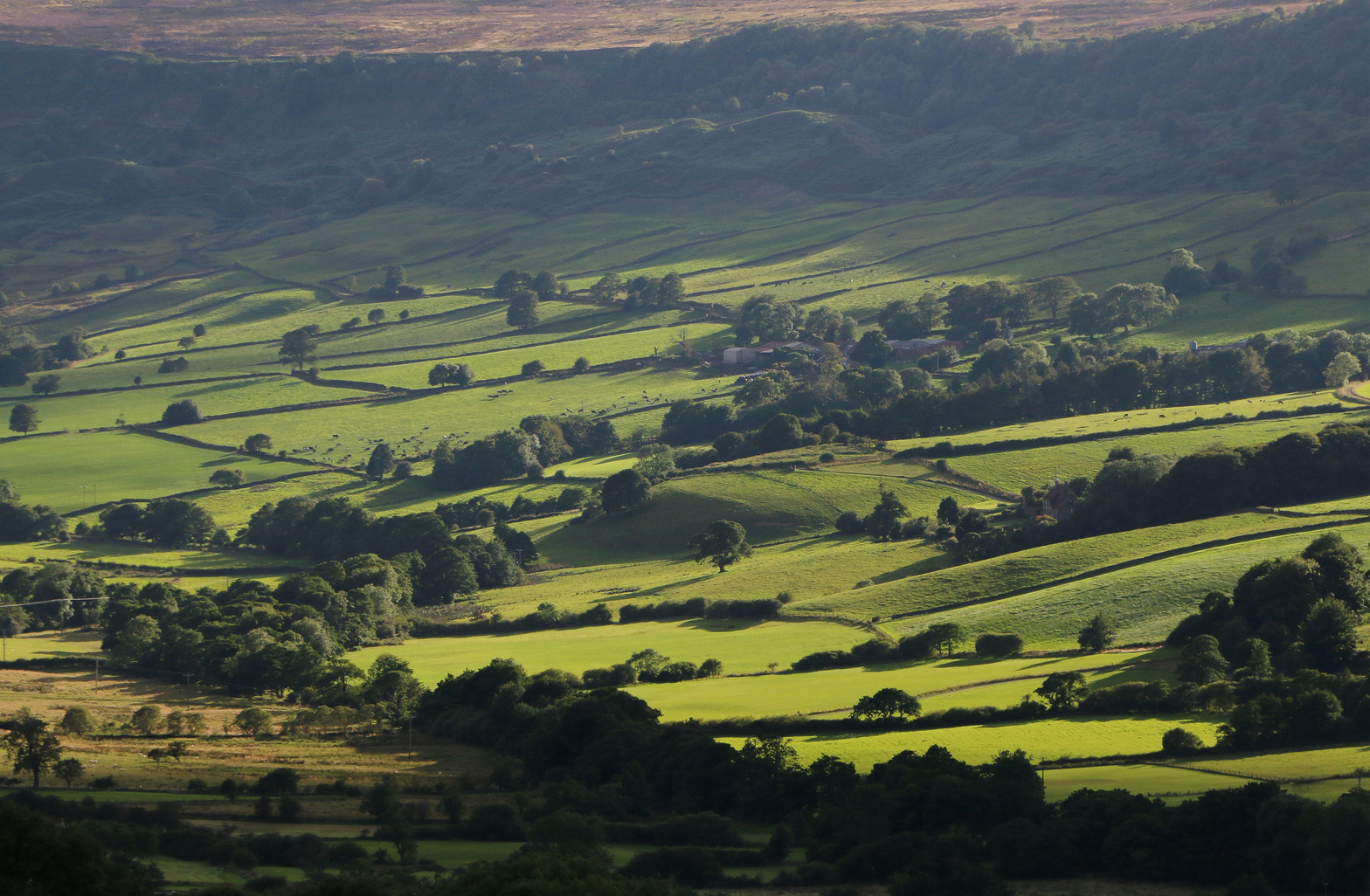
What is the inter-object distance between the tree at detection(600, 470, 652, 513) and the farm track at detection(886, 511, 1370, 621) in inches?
1668

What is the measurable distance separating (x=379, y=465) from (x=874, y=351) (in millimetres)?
65567

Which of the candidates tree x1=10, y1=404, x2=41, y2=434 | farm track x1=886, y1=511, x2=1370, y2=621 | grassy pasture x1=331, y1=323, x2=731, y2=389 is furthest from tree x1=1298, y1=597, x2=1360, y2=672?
tree x1=10, y1=404, x2=41, y2=434

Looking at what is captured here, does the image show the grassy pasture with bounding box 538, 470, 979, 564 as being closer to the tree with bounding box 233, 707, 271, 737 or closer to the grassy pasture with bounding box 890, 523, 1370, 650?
the grassy pasture with bounding box 890, 523, 1370, 650

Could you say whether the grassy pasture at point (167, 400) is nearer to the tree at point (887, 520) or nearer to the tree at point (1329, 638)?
the tree at point (887, 520)

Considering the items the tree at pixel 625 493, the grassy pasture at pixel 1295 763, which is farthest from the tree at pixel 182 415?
the grassy pasture at pixel 1295 763

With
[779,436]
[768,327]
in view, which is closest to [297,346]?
[768,327]

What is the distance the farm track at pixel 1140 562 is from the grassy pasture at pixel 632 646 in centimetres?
675

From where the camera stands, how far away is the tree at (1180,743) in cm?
5741

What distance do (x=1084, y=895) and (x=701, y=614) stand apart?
5301cm

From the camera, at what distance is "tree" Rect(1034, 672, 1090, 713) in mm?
64938

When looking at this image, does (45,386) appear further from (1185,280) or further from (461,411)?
(1185,280)

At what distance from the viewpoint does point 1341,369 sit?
145125 mm

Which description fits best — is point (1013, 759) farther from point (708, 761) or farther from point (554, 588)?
point (554, 588)

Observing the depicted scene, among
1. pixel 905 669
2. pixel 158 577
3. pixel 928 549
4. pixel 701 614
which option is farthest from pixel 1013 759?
pixel 158 577
